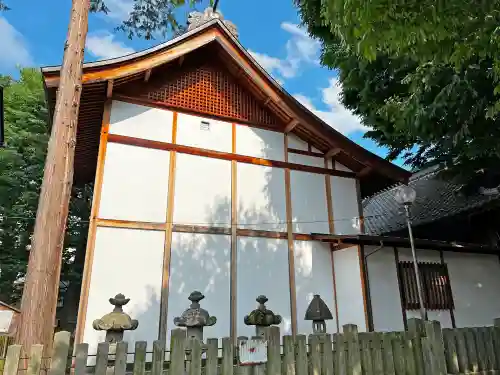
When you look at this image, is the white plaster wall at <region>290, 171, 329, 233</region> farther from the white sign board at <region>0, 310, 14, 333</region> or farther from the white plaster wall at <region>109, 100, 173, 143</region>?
the white sign board at <region>0, 310, 14, 333</region>

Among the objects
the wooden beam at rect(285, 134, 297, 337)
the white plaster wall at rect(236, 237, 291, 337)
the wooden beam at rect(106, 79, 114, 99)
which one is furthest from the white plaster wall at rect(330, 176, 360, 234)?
the wooden beam at rect(106, 79, 114, 99)

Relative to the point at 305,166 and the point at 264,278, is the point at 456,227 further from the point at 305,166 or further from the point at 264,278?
the point at 264,278

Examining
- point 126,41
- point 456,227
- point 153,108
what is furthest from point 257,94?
point 456,227

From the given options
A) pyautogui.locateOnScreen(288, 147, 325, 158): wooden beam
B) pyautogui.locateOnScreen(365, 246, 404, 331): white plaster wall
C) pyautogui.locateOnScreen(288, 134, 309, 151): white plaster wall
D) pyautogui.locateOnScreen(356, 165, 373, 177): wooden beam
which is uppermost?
pyautogui.locateOnScreen(288, 134, 309, 151): white plaster wall

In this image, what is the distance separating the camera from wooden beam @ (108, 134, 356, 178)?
7.48 m

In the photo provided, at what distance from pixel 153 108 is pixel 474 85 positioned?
19.9ft

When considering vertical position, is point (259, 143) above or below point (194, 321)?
above

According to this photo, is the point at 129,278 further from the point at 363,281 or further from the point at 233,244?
the point at 363,281

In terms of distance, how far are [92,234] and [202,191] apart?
228cm

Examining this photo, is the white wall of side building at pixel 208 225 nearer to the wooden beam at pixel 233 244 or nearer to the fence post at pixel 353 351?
the wooden beam at pixel 233 244

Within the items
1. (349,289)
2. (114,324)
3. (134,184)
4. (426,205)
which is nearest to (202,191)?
(134,184)

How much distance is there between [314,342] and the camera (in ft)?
14.0

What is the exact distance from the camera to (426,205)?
1218 cm

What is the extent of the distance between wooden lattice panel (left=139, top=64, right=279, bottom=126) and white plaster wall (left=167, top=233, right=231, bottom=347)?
297cm
